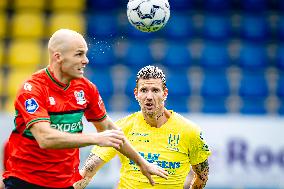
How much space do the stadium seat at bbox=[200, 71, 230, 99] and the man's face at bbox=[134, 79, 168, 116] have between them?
6.23 m

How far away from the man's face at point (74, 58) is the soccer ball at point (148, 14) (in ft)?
5.21

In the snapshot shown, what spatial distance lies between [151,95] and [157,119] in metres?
0.29

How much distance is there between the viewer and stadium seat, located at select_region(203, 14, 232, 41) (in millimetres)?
13344

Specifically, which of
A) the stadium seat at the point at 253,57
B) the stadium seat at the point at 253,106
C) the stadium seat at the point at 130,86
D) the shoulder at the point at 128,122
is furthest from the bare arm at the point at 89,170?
the stadium seat at the point at 253,57

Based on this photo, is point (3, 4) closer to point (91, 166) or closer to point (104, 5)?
point (104, 5)

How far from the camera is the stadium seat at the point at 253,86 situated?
1252cm

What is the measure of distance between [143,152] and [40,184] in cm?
→ 126

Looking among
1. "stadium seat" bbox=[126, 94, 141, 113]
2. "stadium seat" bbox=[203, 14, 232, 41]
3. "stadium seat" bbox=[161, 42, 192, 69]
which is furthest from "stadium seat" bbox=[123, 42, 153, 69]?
"stadium seat" bbox=[203, 14, 232, 41]

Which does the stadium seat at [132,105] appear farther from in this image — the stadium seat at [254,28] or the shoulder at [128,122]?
the shoulder at [128,122]

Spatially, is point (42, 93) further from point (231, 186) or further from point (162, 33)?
point (162, 33)

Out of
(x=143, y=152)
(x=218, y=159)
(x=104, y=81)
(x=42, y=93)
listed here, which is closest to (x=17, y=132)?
(x=42, y=93)

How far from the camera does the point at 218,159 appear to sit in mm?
10516

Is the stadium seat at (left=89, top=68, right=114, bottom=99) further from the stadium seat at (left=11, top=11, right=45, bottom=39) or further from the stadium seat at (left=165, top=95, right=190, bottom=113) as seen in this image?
Result: the stadium seat at (left=11, top=11, right=45, bottom=39)

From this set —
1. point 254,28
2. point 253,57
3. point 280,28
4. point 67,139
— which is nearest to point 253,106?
point 253,57
